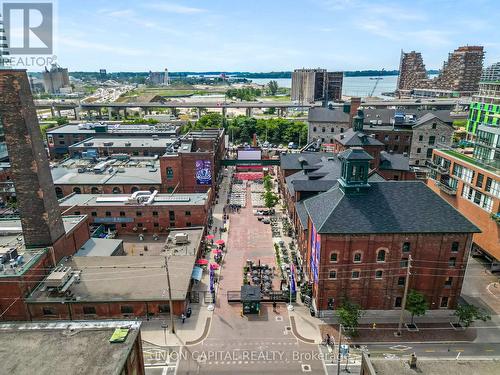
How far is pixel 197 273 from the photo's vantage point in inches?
2083

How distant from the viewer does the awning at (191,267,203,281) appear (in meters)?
52.0

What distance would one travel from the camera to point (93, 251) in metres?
57.8

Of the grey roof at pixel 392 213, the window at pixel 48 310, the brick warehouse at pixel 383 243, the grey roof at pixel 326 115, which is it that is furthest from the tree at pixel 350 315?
the grey roof at pixel 326 115

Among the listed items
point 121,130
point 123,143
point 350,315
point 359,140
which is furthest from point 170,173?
point 121,130

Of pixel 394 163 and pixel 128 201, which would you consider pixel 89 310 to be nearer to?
pixel 128 201

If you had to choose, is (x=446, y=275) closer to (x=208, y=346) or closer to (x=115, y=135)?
(x=208, y=346)

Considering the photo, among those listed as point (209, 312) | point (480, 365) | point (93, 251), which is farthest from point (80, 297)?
point (480, 365)

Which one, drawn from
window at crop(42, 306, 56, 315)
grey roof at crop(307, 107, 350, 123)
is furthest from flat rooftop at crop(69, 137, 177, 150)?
window at crop(42, 306, 56, 315)

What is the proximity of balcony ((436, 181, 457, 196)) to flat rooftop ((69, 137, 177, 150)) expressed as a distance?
78.0 meters

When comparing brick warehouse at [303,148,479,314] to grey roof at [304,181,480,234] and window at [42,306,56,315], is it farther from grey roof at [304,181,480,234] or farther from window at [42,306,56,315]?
window at [42,306,56,315]

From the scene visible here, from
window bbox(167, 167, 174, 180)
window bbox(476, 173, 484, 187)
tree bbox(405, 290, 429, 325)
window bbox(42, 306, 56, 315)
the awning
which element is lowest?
window bbox(42, 306, 56, 315)

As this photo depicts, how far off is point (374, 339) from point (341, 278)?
7.97 m

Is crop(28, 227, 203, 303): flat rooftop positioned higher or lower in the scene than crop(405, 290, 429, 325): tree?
lower

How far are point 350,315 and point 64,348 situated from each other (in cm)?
3041
